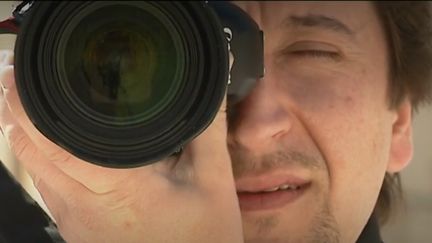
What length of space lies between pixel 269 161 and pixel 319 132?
81mm

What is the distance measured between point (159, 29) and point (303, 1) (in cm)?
18

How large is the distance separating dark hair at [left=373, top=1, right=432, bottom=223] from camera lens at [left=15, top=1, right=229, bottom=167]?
0.27 m

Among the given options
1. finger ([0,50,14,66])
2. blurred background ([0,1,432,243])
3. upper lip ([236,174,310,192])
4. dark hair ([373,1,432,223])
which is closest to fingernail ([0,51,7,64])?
finger ([0,50,14,66])

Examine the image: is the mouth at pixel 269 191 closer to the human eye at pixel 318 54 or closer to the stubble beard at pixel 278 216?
the stubble beard at pixel 278 216

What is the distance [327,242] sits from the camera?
118 cm

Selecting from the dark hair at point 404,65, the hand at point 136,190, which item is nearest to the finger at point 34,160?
the hand at point 136,190

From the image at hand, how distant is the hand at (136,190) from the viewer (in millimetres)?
951

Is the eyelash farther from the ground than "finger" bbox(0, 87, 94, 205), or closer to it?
farther from the ground

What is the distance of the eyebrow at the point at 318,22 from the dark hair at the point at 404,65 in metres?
0.04

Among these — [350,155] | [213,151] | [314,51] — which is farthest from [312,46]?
[213,151]

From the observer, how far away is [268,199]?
3.70 ft

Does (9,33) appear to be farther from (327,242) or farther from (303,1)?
(327,242)

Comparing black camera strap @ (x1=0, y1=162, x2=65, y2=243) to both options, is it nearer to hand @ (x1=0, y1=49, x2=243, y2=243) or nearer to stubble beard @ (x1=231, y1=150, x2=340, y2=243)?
hand @ (x1=0, y1=49, x2=243, y2=243)

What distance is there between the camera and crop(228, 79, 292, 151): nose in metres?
1.02
